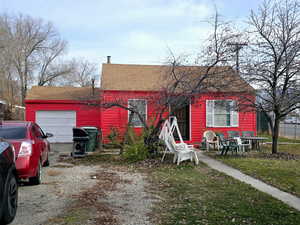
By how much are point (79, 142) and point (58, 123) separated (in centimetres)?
567

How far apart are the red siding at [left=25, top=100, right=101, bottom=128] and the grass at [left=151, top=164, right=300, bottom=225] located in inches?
389

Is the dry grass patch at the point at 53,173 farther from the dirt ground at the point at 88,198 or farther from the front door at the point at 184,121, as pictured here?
the front door at the point at 184,121

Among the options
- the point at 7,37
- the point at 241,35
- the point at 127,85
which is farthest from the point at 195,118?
the point at 7,37

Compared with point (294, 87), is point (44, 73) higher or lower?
higher

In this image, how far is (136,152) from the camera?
10.3 meters

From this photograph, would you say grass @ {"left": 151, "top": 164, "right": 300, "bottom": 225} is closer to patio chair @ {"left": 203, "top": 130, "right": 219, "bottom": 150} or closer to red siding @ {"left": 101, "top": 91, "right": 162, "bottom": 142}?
patio chair @ {"left": 203, "top": 130, "right": 219, "bottom": 150}

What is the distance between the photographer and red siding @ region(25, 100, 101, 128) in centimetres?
1634

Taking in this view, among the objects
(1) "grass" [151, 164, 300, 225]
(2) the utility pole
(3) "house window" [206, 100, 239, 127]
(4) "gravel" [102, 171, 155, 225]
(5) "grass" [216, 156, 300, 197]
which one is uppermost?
(2) the utility pole

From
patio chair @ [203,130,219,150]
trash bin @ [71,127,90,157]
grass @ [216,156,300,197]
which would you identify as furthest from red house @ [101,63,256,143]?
grass @ [216,156,300,197]

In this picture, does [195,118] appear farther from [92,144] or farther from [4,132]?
[4,132]

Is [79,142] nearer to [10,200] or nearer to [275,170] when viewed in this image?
[275,170]

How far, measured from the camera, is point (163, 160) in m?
10.3

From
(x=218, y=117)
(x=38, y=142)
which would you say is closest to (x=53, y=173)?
(x=38, y=142)

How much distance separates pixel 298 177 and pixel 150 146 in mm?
5040
